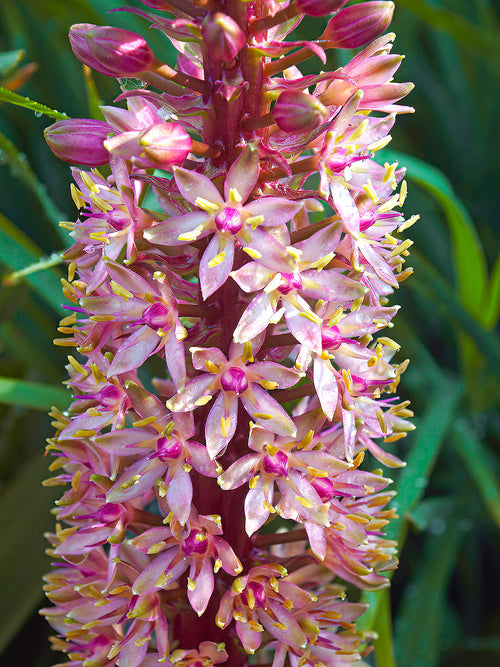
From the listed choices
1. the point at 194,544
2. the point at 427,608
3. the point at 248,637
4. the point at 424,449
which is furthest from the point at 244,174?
the point at 427,608

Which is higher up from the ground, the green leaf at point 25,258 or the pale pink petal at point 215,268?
the green leaf at point 25,258

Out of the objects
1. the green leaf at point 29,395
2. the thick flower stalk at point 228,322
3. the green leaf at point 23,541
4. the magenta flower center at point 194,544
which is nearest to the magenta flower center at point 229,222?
the thick flower stalk at point 228,322

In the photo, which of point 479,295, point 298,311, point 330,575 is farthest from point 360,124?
point 479,295

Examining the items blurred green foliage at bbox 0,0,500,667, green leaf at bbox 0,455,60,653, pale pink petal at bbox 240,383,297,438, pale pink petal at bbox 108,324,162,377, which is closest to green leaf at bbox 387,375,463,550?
blurred green foliage at bbox 0,0,500,667

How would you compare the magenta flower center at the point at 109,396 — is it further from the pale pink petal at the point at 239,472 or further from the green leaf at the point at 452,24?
the green leaf at the point at 452,24

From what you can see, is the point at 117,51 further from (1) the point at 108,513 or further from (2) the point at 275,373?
(1) the point at 108,513
